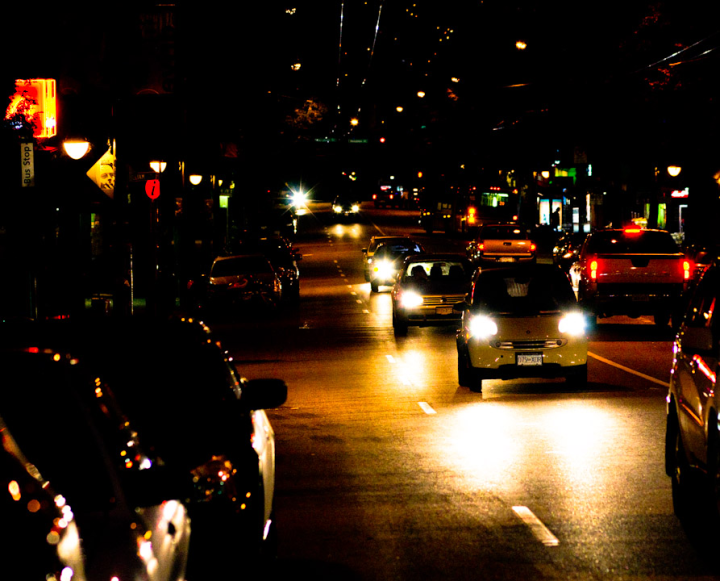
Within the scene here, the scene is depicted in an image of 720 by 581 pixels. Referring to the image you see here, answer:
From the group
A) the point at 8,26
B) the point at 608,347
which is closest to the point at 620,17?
the point at 608,347

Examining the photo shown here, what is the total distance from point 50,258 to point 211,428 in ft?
73.7

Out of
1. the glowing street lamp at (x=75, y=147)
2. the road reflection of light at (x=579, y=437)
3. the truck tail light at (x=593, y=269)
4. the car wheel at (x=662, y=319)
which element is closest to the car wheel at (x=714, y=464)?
the road reflection of light at (x=579, y=437)

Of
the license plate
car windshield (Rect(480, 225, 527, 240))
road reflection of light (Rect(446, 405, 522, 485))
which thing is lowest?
road reflection of light (Rect(446, 405, 522, 485))

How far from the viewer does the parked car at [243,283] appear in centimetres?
3169

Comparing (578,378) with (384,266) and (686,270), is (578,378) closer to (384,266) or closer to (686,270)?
(686,270)

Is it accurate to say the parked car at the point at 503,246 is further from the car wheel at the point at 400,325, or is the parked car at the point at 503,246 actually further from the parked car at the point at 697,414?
the parked car at the point at 697,414

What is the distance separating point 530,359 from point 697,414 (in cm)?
813

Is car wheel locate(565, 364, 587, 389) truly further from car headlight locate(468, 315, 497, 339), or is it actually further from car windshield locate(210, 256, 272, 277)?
car windshield locate(210, 256, 272, 277)

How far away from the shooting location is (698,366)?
8.55m

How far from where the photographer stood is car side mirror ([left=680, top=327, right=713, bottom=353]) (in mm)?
7867

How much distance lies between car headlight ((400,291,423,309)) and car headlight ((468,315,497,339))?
352 inches

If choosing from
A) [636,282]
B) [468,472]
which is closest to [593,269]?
[636,282]

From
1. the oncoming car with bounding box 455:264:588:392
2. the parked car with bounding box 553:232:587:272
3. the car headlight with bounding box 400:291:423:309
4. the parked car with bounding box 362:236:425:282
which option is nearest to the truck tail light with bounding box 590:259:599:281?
the car headlight with bounding box 400:291:423:309

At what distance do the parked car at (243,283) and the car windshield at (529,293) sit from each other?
15.3 m
